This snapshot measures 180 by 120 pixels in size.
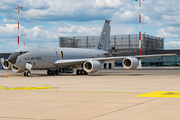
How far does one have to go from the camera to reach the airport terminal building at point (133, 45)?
227 ft

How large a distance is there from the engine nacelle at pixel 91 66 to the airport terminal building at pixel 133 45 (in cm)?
3628

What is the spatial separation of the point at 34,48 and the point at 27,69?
294cm

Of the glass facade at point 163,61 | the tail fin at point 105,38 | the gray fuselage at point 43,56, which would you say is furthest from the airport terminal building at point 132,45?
the gray fuselage at point 43,56

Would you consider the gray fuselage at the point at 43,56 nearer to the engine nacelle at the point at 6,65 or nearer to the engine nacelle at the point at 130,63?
the engine nacelle at the point at 6,65

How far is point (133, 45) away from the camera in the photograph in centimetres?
8406

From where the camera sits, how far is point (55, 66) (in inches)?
1375

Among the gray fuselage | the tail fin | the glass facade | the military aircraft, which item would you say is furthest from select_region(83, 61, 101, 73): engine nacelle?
the glass facade

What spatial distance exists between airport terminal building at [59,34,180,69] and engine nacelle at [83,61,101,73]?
3628cm
